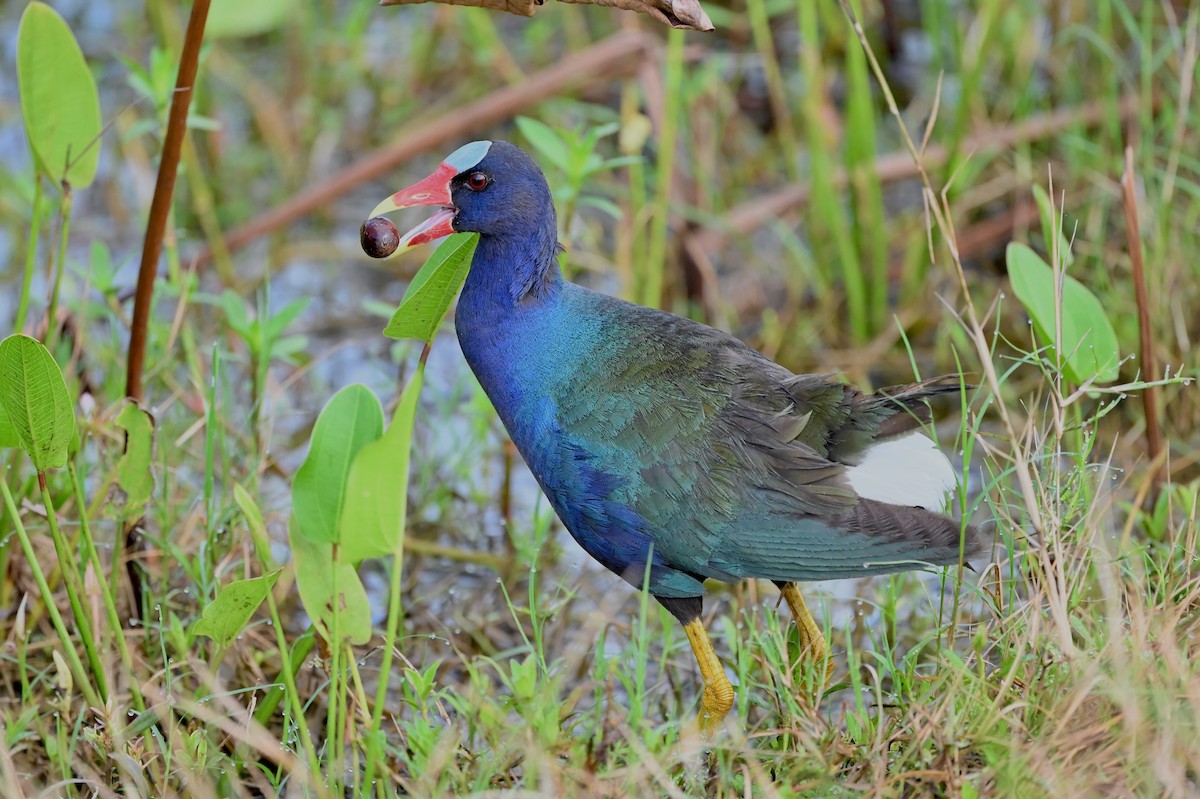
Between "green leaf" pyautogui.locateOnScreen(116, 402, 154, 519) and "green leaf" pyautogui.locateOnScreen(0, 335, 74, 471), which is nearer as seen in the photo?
"green leaf" pyautogui.locateOnScreen(0, 335, 74, 471)

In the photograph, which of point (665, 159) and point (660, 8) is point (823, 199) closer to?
point (665, 159)

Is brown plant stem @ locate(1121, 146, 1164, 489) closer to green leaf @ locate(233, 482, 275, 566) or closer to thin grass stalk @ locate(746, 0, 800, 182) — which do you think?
thin grass stalk @ locate(746, 0, 800, 182)

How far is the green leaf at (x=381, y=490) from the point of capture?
156 cm

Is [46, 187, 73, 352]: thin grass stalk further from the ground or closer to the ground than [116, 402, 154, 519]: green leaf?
further from the ground

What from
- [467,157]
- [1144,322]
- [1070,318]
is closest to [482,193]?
[467,157]

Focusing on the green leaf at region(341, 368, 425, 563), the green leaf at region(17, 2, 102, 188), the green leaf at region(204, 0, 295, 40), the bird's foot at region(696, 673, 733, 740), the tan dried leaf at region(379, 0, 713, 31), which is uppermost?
the green leaf at region(204, 0, 295, 40)

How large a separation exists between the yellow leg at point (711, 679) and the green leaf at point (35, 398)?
92 centimetres

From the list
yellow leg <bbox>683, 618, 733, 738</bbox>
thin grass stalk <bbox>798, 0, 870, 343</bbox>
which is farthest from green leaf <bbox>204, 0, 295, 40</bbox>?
yellow leg <bbox>683, 618, 733, 738</bbox>

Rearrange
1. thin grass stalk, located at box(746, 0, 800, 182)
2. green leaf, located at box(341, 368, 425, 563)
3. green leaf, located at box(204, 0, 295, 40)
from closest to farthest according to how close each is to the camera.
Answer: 1. green leaf, located at box(341, 368, 425, 563)
2. thin grass stalk, located at box(746, 0, 800, 182)
3. green leaf, located at box(204, 0, 295, 40)

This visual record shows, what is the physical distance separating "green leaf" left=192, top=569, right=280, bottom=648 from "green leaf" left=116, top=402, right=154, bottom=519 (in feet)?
1.17

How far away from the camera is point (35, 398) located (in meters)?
1.78

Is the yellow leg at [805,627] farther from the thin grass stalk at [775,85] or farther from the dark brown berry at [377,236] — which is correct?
the thin grass stalk at [775,85]

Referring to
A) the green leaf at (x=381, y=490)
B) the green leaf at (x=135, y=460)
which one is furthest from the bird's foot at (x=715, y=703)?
the green leaf at (x=135, y=460)

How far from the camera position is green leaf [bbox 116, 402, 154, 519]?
2.14 m
